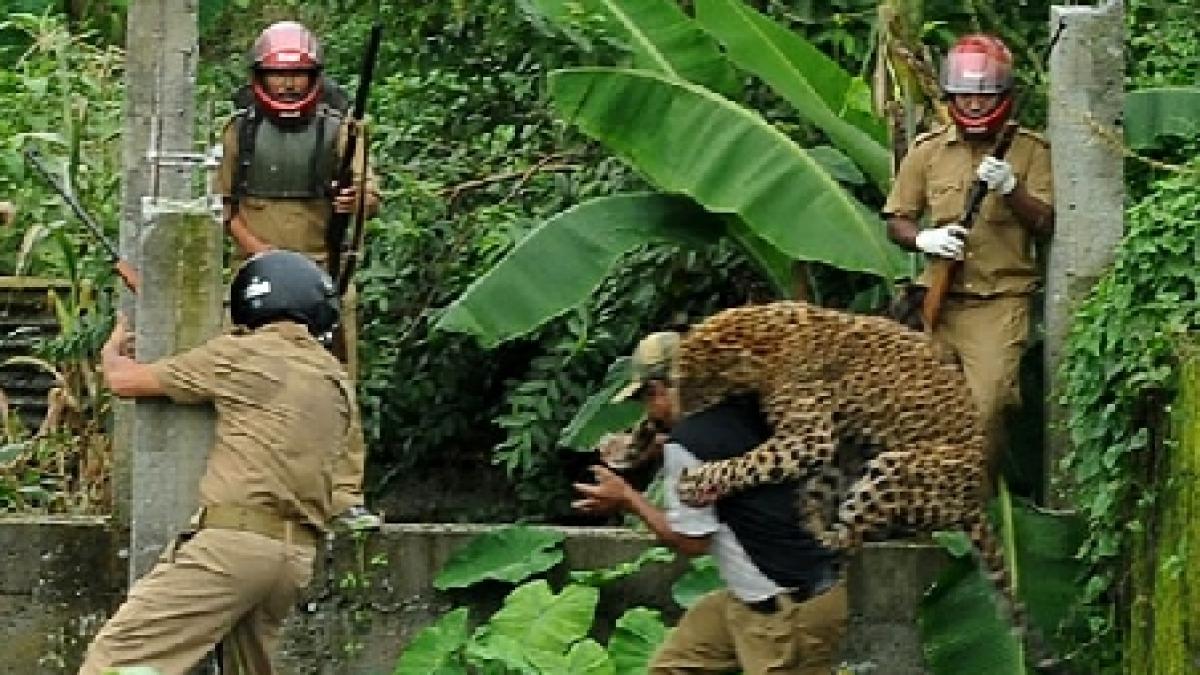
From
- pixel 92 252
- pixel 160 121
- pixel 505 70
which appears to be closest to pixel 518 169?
pixel 505 70

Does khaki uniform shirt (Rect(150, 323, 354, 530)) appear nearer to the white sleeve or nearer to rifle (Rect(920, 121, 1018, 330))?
the white sleeve

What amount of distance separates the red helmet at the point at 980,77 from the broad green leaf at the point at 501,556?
2144 mm

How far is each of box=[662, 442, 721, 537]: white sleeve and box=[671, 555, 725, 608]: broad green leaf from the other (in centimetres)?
142

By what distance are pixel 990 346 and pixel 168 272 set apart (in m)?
2.97

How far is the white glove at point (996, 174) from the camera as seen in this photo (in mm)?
8773

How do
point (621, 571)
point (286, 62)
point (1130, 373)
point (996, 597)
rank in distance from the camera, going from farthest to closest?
point (286, 62) < point (621, 571) < point (996, 597) < point (1130, 373)

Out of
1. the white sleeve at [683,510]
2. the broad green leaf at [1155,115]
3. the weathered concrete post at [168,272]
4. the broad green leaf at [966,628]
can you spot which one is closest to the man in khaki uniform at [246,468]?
the weathered concrete post at [168,272]

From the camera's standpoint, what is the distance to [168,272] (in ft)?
26.7

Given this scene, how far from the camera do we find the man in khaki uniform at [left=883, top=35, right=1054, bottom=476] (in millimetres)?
8898

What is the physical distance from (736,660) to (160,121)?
2.83m

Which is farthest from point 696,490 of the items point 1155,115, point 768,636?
point 1155,115

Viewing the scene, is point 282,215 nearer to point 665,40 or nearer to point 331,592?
point 331,592

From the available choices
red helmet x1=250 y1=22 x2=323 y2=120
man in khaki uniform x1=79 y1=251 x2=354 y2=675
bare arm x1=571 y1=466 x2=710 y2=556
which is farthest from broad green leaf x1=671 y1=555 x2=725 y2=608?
red helmet x1=250 y1=22 x2=323 y2=120

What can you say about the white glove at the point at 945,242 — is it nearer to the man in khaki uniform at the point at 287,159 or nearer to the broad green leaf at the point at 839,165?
the broad green leaf at the point at 839,165
